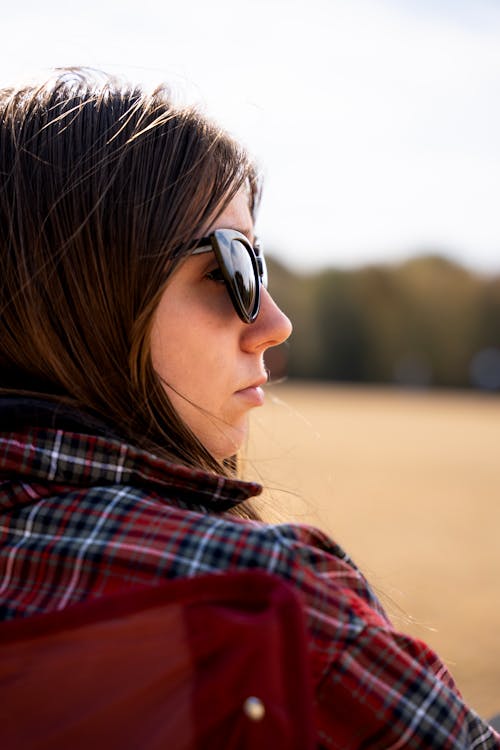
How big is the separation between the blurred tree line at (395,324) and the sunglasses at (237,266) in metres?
40.5

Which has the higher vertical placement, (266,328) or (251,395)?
(266,328)

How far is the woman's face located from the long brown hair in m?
0.04

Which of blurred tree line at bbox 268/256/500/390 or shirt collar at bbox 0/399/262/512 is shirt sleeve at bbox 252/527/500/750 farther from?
blurred tree line at bbox 268/256/500/390

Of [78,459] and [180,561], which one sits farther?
[78,459]

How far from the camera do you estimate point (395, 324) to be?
44844mm

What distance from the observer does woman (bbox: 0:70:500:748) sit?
1.05m

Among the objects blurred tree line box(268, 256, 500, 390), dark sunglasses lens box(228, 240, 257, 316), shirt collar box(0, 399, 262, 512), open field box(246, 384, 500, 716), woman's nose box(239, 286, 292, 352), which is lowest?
blurred tree line box(268, 256, 500, 390)

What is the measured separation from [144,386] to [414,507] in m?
9.17

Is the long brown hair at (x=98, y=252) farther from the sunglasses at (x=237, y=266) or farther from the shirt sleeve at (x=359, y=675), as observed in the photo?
the shirt sleeve at (x=359, y=675)

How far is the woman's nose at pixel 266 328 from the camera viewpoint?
1586 mm

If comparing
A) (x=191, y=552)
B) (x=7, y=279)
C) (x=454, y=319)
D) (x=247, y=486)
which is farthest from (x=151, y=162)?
(x=454, y=319)

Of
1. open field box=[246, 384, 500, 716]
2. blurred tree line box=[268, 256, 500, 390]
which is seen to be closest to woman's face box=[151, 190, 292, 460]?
open field box=[246, 384, 500, 716]

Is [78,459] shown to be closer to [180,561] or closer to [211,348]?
[180,561]

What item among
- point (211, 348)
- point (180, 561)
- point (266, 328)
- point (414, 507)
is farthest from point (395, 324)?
point (180, 561)
